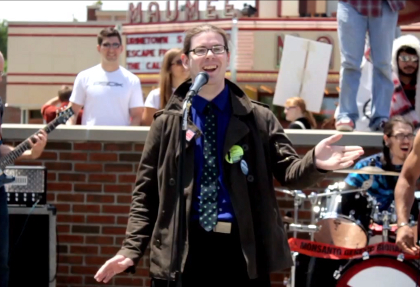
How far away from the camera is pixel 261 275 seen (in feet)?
12.9

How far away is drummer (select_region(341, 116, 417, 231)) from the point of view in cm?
603

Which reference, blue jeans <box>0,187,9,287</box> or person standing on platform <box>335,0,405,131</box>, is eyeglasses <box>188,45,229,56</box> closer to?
blue jeans <box>0,187,9,287</box>

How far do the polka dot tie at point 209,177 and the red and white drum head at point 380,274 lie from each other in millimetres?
2062

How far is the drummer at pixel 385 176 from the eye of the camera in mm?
6031

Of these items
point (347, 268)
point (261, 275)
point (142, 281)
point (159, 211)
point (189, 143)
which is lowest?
point (142, 281)

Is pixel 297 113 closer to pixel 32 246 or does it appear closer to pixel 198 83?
pixel 32 246

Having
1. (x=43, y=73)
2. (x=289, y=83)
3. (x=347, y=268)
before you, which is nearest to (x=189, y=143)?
(x=347, y=268)

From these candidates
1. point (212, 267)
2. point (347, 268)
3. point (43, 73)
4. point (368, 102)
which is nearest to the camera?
point (212, 267)

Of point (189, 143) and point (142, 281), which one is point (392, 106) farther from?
point (189, 143)

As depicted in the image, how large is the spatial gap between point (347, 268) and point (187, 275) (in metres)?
2.08

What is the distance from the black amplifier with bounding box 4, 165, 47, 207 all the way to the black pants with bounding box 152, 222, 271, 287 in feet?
10.0

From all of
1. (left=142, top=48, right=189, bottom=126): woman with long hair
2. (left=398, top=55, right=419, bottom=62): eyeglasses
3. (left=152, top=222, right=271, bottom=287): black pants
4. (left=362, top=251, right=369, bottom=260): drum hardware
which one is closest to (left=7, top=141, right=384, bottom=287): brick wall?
(left=142, top=48, right=189, bottom=126): woman with long hair

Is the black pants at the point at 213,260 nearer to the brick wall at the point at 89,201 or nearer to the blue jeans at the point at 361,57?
the brick wall at the point at 89,201

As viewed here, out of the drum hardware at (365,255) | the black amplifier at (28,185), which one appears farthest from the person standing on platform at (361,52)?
the black amplifier at (28,185)
